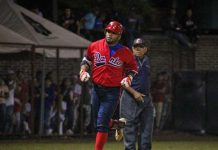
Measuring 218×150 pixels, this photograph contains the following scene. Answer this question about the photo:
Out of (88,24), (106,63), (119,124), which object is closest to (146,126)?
(119,124)

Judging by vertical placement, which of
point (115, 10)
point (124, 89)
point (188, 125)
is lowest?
point (188, 125)

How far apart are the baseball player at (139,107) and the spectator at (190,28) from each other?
50.1ft

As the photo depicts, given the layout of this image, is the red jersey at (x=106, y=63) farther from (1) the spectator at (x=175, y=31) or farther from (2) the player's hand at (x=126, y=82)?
(1) the spectator at (x=175, y=31)

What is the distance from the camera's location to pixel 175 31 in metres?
28.0

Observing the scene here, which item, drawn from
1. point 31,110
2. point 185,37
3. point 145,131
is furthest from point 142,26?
point 145,131

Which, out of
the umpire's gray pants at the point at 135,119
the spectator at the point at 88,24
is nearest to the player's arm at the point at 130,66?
the umpire's gray pants at the point at 135,119

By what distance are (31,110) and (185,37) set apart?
8.34 meters

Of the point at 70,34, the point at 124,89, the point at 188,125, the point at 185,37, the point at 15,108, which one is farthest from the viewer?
the point at 185,37

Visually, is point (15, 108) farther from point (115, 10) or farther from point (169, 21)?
point (169, 21)

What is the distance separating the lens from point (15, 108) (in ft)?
70.9

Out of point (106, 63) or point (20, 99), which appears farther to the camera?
point (20, 99)

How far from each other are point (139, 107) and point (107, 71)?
42.3 inches

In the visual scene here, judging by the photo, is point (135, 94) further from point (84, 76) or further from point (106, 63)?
point (84, 76)

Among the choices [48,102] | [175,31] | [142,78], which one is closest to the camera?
[142,78]
